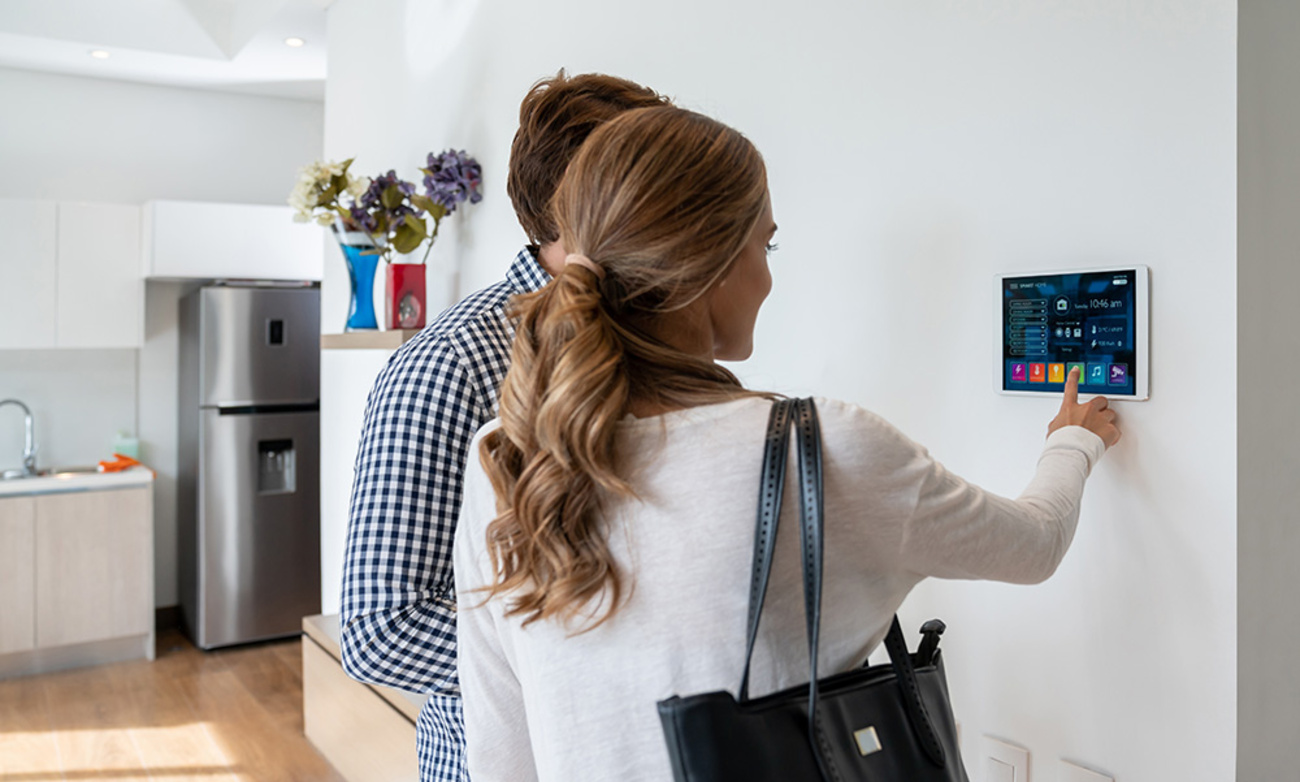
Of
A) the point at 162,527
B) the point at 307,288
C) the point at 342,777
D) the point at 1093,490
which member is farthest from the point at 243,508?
the point at 1093,490

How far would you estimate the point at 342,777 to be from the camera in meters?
3.01

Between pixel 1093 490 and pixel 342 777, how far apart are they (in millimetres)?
2536

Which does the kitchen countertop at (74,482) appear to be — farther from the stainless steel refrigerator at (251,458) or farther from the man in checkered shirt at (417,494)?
the man in checkered shirt at (417,494)

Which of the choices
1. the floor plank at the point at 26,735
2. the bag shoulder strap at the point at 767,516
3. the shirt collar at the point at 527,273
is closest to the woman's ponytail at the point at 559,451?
the bag shoulder strap at the point at 767,516

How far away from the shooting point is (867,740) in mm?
803

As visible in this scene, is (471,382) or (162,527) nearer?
(471,382)

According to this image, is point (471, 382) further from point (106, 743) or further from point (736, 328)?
point (106, 743)

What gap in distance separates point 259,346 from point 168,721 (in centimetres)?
156

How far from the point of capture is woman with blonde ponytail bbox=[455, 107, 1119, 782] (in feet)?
2.52

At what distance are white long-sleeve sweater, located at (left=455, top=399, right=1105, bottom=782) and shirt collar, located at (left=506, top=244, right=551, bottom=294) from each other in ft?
1.64

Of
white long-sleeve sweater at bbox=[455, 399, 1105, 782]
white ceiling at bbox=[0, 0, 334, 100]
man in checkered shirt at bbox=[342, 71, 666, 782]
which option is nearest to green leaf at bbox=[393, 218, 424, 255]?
white ceiling at bbox=[0, 0, 334, 100]

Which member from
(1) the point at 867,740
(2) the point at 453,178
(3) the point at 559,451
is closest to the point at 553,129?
(3) the point at 559,451

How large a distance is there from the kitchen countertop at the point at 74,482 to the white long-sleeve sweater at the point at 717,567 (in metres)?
3.82

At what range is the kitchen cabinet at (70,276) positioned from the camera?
13.1ft
